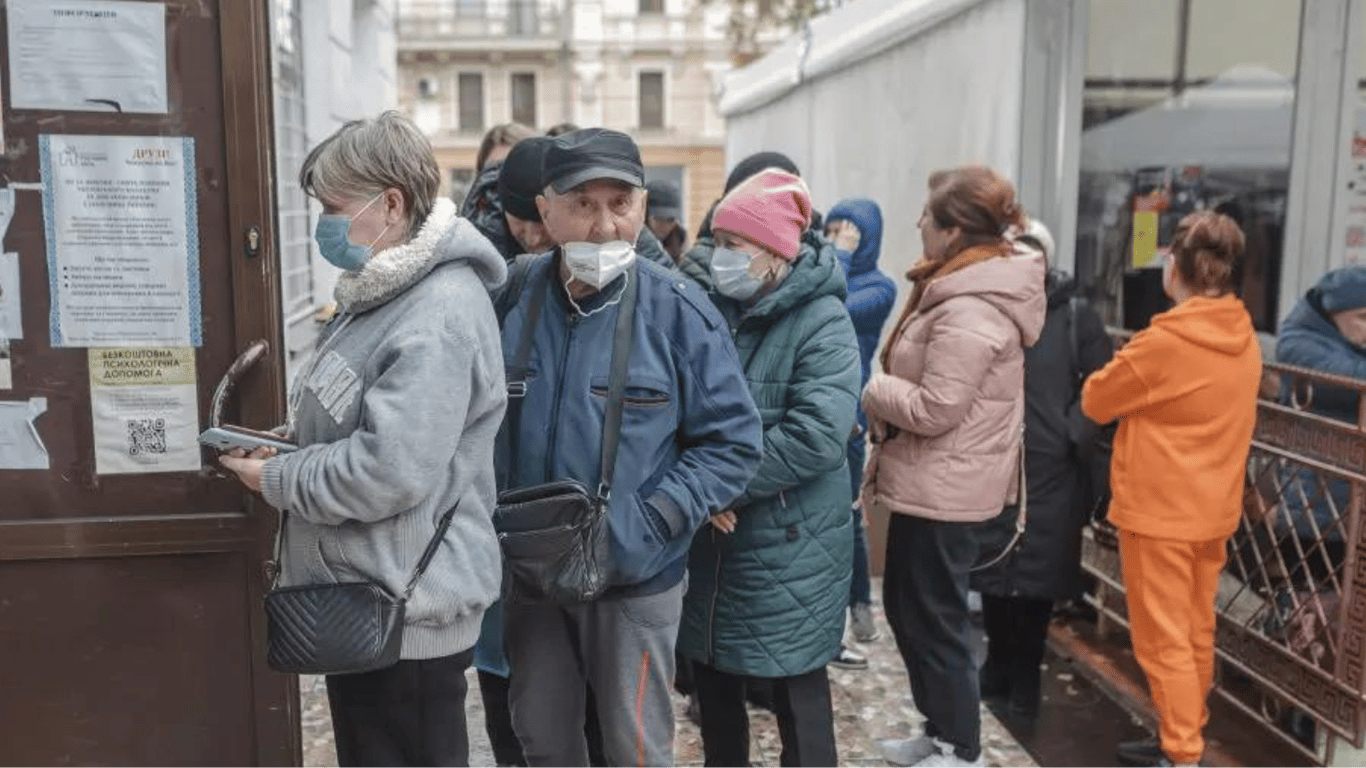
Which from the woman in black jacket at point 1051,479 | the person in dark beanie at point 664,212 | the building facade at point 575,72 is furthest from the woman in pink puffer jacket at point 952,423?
the building facade at point 575,72

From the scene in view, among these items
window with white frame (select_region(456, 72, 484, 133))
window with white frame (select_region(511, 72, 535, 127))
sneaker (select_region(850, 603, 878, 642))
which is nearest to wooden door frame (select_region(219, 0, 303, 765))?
sneaker (select_region(850, 603, 878, 642))

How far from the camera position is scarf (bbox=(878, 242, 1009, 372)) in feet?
11.2

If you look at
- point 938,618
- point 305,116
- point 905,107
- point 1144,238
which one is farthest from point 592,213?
point 905,107

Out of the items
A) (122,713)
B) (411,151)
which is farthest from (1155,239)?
(122,713)

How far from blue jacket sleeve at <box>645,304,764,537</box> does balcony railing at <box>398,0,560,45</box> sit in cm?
3168

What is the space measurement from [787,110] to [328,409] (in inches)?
328

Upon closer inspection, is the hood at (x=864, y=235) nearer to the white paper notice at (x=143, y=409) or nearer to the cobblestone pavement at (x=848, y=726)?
the cobblestone pavement at (x=848, y=726)

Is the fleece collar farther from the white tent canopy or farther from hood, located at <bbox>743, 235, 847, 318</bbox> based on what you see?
the white tent canopy

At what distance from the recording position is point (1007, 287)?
11.0 ft

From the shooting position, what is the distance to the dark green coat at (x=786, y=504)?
2879mm

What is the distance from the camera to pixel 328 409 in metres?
2.16

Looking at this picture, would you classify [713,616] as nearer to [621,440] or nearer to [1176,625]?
[621,440]

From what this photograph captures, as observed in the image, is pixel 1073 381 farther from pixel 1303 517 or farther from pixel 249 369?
pixel 249 369

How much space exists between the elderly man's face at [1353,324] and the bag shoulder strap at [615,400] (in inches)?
103
